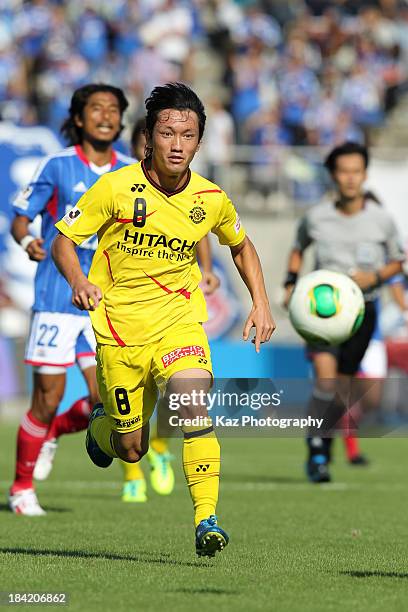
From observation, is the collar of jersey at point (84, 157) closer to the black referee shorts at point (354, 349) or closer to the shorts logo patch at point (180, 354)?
the shorts logo patch at point (180, 354)

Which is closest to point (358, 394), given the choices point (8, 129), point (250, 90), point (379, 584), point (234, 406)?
point (234, 406)

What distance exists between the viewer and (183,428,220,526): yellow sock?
630cm

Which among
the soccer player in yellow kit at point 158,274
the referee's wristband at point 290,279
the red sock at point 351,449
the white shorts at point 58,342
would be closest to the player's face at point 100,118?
the white shorts at point 58,342

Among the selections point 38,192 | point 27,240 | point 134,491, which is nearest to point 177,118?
point 27,240

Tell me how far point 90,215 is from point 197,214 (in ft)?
1.64

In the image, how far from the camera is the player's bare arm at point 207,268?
9.35 metres

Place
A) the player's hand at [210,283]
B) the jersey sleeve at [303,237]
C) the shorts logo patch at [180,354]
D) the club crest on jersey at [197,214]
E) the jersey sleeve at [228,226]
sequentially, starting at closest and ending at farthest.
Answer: the shorts logo patch at [180,354] → the club crest on jersey at [197,214] → the jersey sleeve at [228,226] → the player's hand at [210,283] → the jersey sleeve at [303,237]

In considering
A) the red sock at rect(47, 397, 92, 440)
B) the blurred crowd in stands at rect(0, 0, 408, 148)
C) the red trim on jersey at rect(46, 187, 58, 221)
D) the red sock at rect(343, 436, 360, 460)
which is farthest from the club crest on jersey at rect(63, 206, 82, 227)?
the blurred crowd in stands at rect(0, 0, 408, 148)

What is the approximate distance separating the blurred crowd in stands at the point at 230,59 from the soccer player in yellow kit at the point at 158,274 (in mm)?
14372

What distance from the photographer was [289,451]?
603 inches

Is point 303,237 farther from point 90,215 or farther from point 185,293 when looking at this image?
point 90,215

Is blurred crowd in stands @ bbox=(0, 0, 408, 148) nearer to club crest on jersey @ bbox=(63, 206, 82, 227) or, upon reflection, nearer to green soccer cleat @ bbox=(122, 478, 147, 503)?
green soccer cleat @ bbox=(122, 478, 147, 503)

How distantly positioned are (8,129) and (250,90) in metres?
4.37

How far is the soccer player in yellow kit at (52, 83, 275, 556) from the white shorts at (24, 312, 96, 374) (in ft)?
6.75
